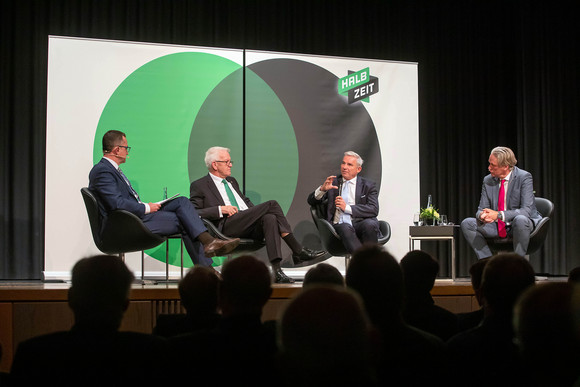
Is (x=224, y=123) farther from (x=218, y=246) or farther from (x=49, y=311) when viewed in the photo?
(x=49, y=311)

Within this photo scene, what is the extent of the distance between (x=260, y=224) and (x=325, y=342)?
378 cm

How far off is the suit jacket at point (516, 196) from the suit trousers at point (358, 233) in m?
0.85

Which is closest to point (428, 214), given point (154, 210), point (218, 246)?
point (218, 246)

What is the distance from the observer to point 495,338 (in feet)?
5.15

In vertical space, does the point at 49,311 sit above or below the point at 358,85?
below

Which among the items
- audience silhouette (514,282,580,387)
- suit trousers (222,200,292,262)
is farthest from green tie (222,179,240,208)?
audience silhouette (514,282,580,387)

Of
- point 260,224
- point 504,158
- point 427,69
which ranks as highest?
point 427,69

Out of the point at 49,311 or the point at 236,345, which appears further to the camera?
the point at 49,311

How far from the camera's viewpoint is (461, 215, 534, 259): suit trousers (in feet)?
15.6

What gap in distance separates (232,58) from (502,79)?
3.25m

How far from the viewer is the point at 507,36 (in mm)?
7082

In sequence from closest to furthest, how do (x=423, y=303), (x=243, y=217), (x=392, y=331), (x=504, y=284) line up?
(x=392, y=331), (x=504, y=284), (x=423, y=303), (x=243, y=217)

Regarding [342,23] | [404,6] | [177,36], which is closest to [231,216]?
[177,36]

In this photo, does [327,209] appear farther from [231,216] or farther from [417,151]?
[417,151]
